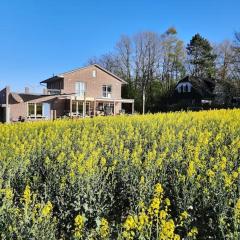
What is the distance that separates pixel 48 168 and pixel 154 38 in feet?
179

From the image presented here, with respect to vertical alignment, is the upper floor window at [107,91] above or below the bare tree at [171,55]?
below

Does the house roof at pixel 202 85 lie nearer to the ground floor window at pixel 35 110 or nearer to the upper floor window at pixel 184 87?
the upper floor window at pixel 184 87

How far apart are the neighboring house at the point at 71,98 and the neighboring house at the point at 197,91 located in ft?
35.4

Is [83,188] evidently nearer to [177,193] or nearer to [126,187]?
[126,187]

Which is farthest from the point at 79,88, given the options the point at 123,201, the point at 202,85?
the point at 123,201

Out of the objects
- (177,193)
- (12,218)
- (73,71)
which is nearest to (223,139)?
(177,193)

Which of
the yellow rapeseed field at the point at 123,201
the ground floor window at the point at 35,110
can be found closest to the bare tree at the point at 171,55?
the ground floor window at the point at 35,110

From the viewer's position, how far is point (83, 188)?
14.5ft

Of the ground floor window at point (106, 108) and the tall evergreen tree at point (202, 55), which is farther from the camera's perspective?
the tall evergreen tree at point (202, 55)

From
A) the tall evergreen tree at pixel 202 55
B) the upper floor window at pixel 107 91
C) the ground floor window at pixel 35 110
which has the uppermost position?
the tall evergreen tree at pixel 202 55

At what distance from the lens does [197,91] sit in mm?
52312

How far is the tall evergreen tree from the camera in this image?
57.8 metres

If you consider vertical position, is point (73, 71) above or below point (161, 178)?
above

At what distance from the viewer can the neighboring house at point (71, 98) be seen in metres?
38.9
